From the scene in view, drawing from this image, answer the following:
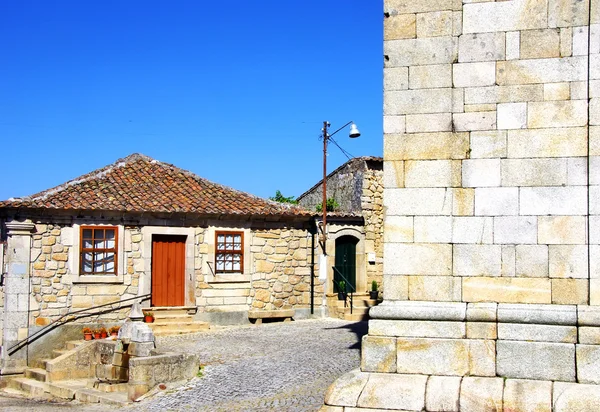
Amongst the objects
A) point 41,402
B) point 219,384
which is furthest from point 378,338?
point 41,402

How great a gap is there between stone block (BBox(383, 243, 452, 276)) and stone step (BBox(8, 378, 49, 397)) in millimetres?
9381

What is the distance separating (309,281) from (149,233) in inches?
178

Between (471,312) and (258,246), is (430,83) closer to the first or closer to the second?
(471,312)

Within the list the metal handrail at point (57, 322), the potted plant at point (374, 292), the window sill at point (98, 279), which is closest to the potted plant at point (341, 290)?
the potted plant at point (374, 292)

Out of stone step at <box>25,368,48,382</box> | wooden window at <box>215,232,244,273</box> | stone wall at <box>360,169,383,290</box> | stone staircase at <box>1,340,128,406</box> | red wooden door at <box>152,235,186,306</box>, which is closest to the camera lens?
stone staircase at <box>1,340,128,406</box>

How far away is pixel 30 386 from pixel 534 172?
37.4 feet

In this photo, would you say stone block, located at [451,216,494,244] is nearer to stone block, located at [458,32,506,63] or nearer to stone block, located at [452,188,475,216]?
stone block, located at [452,188,475,216]

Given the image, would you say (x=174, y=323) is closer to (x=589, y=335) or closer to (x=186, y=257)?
(x=186, y=257)

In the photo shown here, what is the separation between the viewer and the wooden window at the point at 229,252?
18.8 metres

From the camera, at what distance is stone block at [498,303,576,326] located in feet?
21.5

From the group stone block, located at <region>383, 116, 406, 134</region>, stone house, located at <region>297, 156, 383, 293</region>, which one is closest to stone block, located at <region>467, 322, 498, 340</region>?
stone block, located at <region>383, 116, 406, 134</region>

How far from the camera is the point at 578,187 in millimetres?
6742

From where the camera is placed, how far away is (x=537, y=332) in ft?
21.7

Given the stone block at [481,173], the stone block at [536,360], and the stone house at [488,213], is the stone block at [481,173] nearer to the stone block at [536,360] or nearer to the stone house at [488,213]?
the stone house at [488,213]
